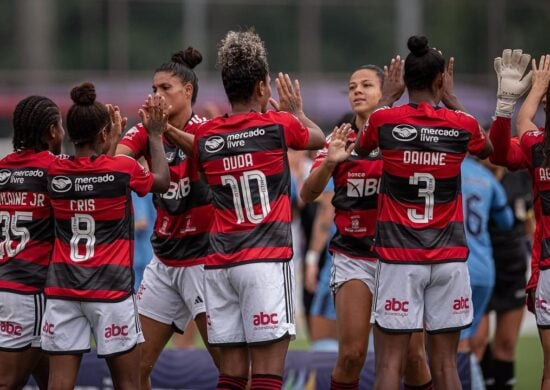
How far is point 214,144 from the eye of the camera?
699 centimetres

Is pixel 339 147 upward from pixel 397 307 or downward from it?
upward

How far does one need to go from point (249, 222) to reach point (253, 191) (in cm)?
19

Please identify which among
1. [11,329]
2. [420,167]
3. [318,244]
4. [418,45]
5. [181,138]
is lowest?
[318,244]

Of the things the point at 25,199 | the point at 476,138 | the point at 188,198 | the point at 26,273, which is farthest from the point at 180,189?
the point at 476,138

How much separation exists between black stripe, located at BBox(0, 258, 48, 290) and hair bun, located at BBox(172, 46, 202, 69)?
5.88ft

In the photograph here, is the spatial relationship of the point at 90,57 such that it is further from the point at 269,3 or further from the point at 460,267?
the point at 460,267

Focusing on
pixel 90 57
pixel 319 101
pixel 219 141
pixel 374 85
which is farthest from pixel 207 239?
pixel 90 57

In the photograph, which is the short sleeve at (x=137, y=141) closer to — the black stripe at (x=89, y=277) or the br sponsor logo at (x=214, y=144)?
the br sponsor logo at (x=214, y=144)

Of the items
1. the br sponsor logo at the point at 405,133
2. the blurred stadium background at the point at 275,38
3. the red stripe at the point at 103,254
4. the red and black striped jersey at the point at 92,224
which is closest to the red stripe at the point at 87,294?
the red and black striped jersey at the point at 92,224

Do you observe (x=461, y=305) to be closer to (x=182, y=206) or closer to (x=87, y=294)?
(x=182, y=206)

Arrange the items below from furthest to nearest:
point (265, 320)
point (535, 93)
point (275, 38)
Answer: point (275, 38) < point (535, 93) < point (265, 320)

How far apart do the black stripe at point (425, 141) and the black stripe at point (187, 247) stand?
4.96 feet

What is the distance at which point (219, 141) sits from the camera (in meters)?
6.97

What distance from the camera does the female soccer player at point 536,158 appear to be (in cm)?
711
